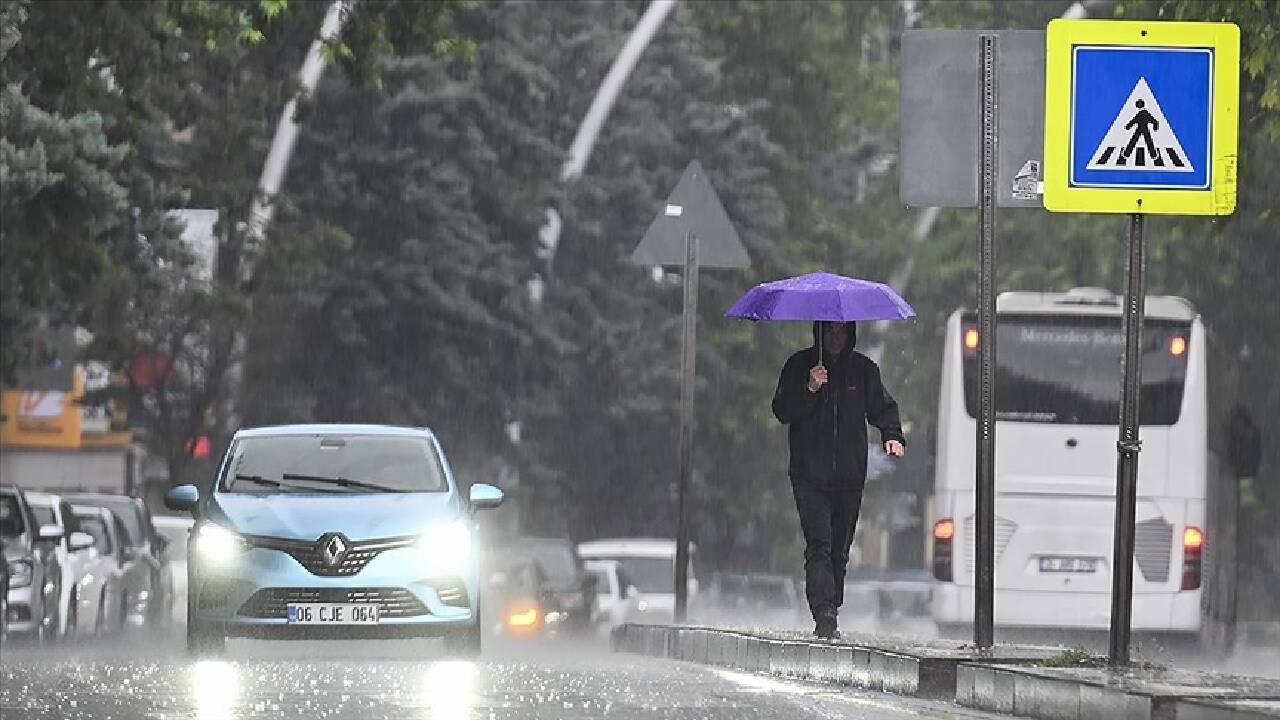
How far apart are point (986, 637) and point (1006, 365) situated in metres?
11.6

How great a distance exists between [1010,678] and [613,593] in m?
34.5

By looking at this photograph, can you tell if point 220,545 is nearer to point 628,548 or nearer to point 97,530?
point 97,530

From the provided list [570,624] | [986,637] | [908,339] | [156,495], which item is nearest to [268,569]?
[986,637]

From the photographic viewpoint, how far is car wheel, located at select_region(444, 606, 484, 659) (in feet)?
63.5

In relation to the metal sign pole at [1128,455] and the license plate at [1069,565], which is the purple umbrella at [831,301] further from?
the license plate at [1069,565]

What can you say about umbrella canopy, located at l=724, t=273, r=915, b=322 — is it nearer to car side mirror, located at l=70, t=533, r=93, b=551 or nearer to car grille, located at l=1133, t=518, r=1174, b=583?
car grille, located at l=1133, t=518, r=1174, b=583

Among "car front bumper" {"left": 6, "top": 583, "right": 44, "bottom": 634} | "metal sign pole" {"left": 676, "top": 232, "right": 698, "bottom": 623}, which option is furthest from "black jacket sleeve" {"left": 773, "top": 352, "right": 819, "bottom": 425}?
"car front bumper" {"left": 6, "top": 583, "right": 44, "bottom": 634}

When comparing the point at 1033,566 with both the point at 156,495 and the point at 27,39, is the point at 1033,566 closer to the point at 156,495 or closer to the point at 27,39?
the point at 27,39

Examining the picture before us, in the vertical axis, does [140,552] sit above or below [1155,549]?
below

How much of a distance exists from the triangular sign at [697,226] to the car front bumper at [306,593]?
18.5 feet

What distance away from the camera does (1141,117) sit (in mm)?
14602

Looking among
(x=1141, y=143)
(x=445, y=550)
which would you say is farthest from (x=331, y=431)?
(x=1141, y=143)

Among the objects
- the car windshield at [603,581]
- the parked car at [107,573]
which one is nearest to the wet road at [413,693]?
the parked car at [107,573]

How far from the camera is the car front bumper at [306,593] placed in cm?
1889
